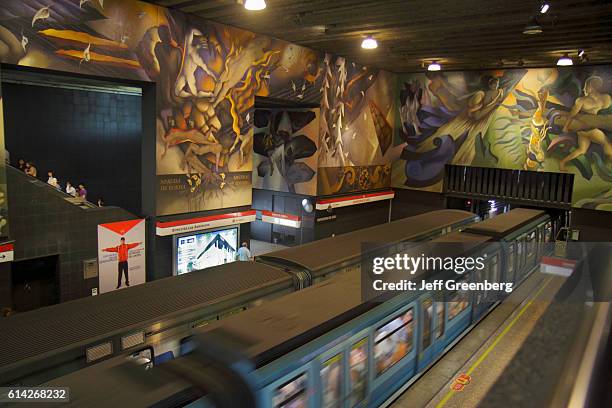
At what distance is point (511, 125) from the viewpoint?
14.5 metres

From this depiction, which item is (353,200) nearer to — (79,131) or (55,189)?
(79,131)

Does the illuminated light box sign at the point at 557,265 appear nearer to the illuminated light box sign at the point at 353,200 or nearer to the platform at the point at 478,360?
the platform at the point at 478,360

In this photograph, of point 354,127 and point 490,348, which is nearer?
point 490,348

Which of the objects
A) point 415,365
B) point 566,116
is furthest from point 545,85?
point 415,365

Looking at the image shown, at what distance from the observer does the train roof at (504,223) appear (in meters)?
8.62

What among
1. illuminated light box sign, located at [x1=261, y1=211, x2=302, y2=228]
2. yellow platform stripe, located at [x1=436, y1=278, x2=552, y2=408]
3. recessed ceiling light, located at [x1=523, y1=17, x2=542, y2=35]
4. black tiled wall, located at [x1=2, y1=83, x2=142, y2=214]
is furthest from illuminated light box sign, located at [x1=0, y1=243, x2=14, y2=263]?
recessed ceiling light, located at [x1=523, y1=17, x2=542, y2=35]

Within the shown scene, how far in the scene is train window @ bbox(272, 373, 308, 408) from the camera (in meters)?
3.45

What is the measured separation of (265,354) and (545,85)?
13.8m

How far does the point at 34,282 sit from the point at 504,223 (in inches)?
375

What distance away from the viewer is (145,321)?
420 cm

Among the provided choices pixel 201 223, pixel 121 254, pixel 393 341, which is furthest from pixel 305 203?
pixel 393 341

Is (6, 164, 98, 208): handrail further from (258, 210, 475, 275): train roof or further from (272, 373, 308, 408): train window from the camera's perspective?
(272, 373, 308, 408): train window

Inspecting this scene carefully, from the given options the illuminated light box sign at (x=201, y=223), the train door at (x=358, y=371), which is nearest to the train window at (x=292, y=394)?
the train door at (x=358, y=371)

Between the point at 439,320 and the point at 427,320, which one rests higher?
the point at 427,320
